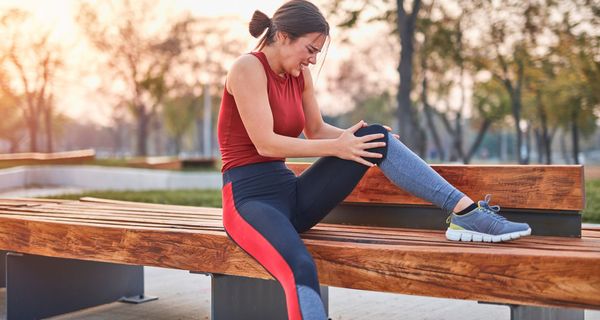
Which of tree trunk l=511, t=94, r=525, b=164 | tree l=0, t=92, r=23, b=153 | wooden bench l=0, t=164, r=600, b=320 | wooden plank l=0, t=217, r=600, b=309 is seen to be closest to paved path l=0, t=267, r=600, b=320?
wooden bench l=0, t=164, r=600, b=320

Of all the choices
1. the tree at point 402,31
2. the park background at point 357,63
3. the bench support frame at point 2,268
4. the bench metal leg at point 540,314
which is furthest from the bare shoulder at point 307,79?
the park background at point 357,63

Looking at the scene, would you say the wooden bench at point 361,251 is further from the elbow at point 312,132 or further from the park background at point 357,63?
the park background at point 357,63

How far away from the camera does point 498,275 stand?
2551mm

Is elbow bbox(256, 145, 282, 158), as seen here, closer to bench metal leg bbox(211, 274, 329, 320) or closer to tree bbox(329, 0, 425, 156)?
bench metal leg bbox(211, 274, 329, 320)

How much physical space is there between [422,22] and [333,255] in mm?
20054

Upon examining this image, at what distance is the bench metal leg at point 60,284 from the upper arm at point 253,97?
1.77m

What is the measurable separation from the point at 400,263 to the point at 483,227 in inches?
15.0

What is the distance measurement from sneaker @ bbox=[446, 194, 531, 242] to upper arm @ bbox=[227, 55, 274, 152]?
2.71ft

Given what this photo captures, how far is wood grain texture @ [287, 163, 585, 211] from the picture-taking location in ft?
10.2

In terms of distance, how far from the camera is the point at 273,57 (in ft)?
10.3

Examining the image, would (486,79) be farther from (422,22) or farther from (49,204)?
(49,204)

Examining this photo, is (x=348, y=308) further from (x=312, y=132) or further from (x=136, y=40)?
(x=136, y=40)

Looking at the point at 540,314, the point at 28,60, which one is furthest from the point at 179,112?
the point at 540,314

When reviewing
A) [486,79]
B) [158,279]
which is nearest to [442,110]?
[486,79]
